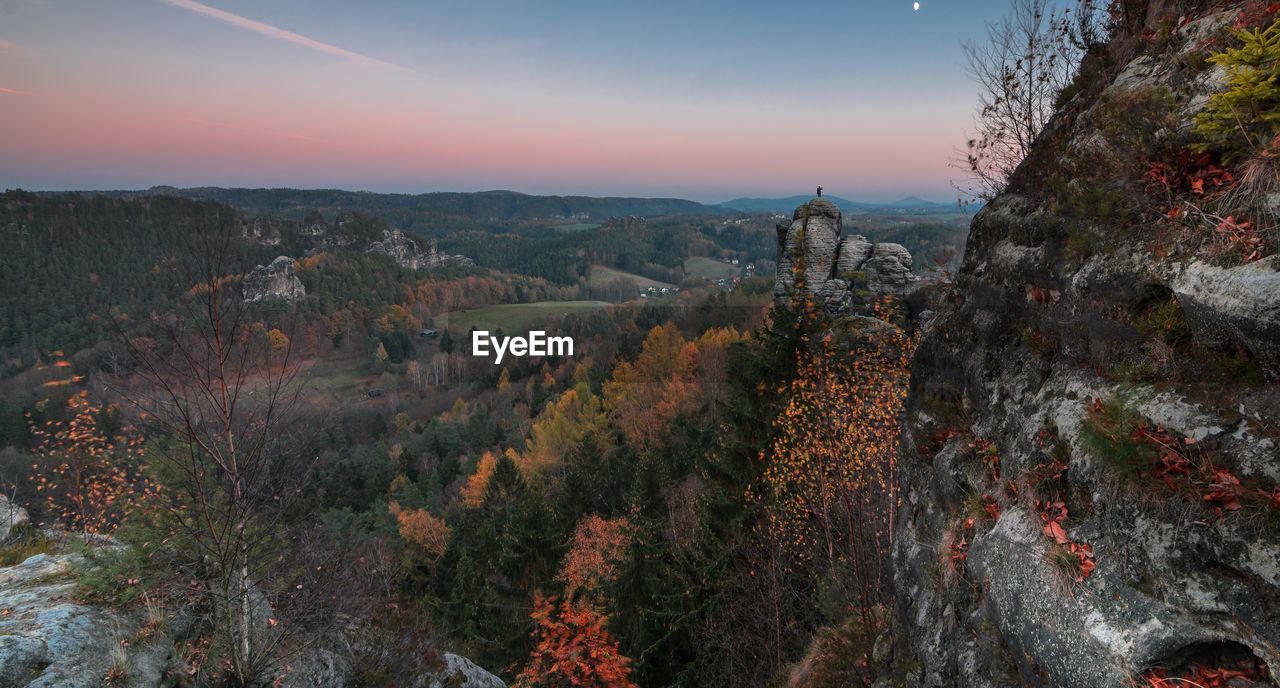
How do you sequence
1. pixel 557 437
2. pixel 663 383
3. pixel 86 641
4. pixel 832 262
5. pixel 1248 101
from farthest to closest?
1. pixel 663 383
2. pixel 557 437
3. pixel 832 262
4. pixel 86 641
5. pixel 1248 101

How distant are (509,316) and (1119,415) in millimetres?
115404

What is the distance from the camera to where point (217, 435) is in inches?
249

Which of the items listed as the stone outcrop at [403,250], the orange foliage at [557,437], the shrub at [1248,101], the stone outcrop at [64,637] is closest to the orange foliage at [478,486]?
the orange foliage at [557,437]

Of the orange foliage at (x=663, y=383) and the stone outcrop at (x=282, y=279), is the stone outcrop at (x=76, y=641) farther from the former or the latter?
the stone outcrop at (x=282, y=279)

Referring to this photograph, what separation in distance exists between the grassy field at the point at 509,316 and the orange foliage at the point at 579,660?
295ft

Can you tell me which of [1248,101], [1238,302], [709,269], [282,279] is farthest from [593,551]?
[709,269]

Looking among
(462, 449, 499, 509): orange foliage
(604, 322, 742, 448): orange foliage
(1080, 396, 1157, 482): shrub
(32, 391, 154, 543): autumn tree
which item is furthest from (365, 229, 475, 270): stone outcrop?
(1080, 396, 1157, 482): shrub

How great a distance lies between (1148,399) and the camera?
3551mm

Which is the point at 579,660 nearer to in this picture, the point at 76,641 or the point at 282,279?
the point at 76,641

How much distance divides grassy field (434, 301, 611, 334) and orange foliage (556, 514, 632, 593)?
8162cm

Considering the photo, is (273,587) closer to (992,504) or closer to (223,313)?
(223,313)

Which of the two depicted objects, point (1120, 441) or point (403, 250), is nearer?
point (1120, 441)

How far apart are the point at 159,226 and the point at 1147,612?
16916 cm

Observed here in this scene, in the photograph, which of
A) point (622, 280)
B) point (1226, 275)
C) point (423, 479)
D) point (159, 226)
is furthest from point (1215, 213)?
point (159, 226)
